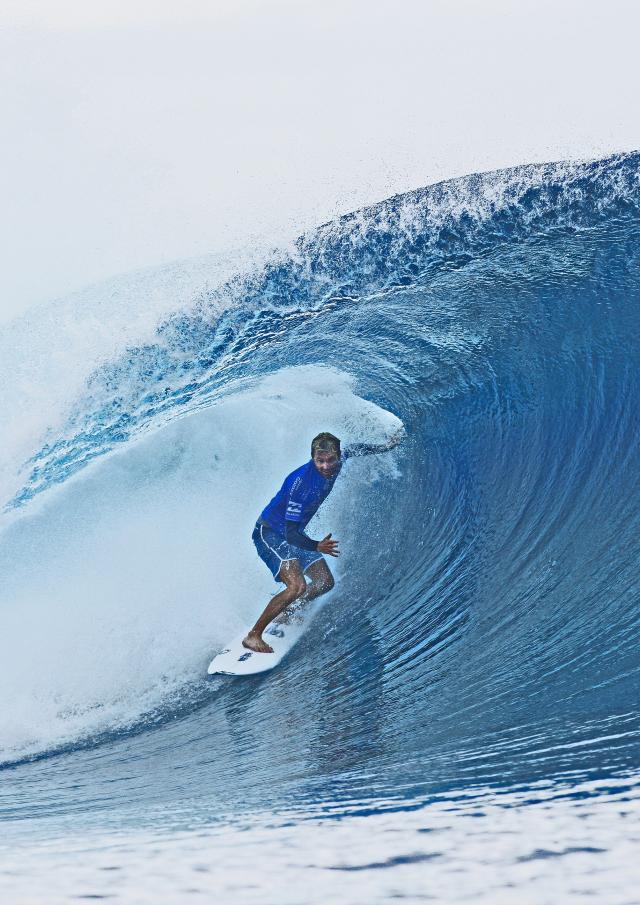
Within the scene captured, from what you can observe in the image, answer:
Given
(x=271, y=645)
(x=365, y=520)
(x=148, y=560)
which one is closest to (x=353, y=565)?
(x=365, y=520)

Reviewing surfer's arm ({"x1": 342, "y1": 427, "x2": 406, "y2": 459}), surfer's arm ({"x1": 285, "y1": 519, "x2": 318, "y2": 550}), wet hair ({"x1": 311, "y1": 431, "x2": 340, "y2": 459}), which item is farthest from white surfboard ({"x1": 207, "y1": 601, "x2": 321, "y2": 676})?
wet hair ({"x1": 311, "y1": 431, "x2": 340, "y2": 459})

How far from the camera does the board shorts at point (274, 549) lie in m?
5.20

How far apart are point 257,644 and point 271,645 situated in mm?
126

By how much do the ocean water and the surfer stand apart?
29 centimetres

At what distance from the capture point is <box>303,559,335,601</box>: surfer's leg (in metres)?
5.35

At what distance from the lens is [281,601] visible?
5074mm

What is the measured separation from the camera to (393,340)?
7.39m

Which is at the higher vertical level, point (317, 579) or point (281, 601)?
point (317, 579)

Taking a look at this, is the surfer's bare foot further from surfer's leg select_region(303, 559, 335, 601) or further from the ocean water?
surfer's leg select_region(303, 559, 335, 601)

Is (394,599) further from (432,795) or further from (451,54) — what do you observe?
(451,54)

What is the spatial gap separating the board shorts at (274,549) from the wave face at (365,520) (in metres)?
0.49

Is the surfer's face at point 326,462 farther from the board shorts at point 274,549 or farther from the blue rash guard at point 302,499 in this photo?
the board shorts at point 274,549

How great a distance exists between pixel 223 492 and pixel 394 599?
1.92m

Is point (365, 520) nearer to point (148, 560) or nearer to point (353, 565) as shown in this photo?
point (353, 565)
